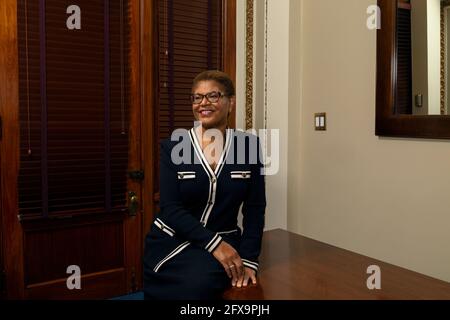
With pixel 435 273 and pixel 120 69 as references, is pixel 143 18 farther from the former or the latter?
pixel 435 273

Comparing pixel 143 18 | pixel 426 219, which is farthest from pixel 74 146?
pixel 426 219

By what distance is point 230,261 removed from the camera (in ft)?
4.75

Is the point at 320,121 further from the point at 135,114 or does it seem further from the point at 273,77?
the point at 135,114

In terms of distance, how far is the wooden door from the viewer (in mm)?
2162

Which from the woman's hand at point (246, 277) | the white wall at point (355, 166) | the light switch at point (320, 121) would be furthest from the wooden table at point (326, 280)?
the light switch at point (320, 121)

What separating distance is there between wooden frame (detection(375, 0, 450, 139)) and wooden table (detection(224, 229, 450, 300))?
2.25 feet

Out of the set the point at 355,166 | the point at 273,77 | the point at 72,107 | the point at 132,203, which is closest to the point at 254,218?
the point at 355,166

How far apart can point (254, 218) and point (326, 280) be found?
335 millimetres

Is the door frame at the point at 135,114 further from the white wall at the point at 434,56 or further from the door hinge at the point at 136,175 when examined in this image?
the white wall at the point at 434,56

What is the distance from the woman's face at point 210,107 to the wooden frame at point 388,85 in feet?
3.09

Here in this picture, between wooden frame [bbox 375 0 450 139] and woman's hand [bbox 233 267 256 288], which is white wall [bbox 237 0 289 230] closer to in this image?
wooden frame [bbox 375 0 450 139]

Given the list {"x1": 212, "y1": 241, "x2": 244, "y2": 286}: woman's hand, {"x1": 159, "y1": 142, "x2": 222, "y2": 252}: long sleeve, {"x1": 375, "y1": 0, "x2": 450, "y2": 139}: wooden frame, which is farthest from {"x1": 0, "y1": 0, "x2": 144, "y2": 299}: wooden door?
{"x1": 375, "y1": 0, "x2": 450, "y2": 139}: wooden frame

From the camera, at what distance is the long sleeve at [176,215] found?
148cm
